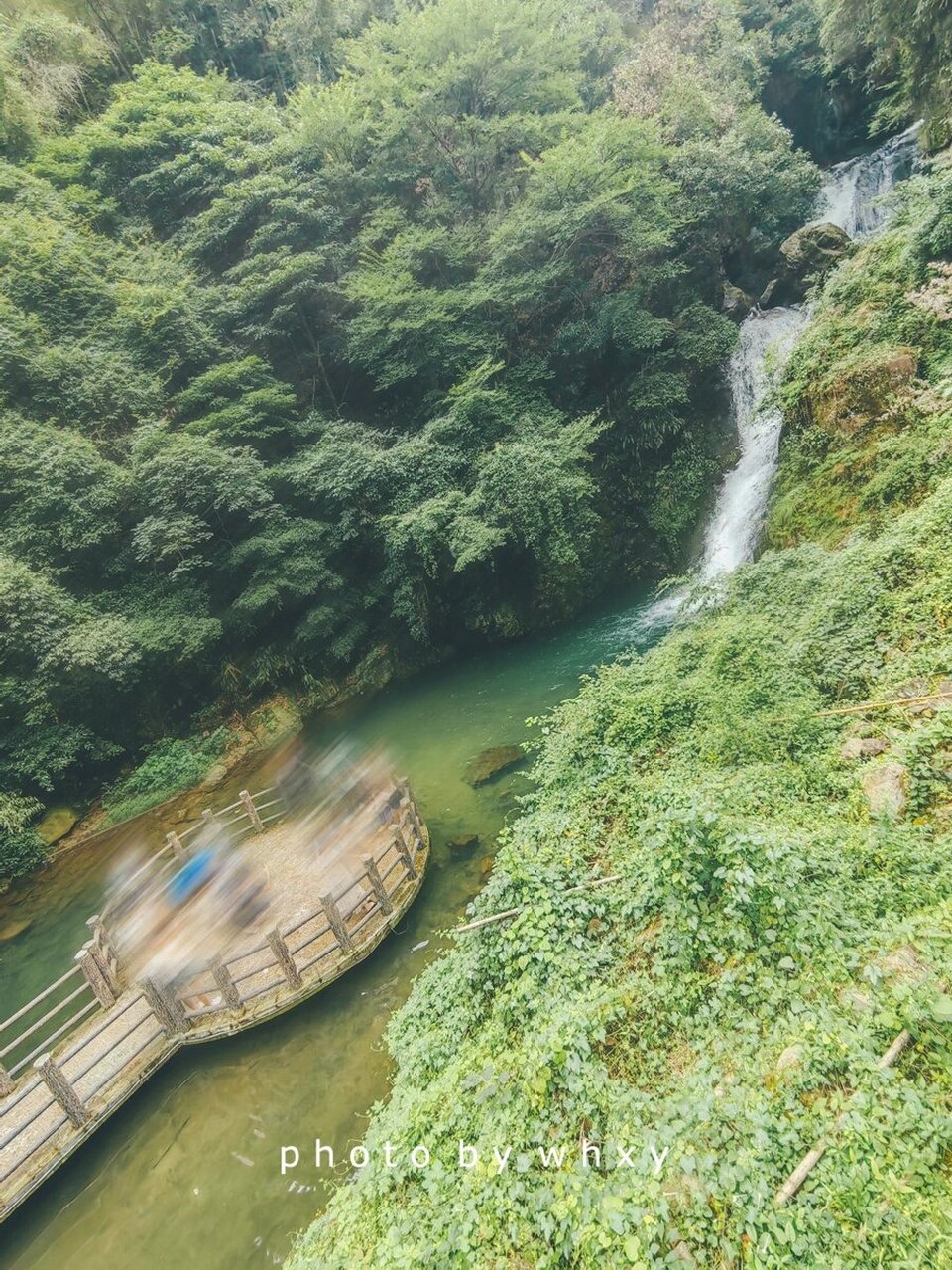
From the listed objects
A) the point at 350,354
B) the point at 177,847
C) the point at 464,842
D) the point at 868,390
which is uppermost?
the point at 350,354

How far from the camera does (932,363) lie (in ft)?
37.5

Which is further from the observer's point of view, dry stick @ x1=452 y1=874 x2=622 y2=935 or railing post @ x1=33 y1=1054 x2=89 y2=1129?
railing post @ x1=33 y1=1054 x2=89 y2=1129

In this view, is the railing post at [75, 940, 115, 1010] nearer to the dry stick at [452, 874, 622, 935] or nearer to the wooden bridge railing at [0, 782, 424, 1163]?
the wooden bridge railing at [0, 782, 424, 1163]

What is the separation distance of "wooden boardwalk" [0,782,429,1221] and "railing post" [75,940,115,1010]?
0.02 meters

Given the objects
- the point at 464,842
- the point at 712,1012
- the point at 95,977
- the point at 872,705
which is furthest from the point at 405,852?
the point at 872,705

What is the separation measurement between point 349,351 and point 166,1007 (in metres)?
20.4

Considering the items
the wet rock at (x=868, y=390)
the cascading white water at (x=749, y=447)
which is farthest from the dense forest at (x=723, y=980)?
the cascading white water at (x=749, y=447)

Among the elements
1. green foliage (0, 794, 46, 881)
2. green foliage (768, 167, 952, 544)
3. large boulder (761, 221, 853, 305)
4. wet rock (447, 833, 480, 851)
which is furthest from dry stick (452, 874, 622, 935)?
large boulder (761, 221, 853, 305)

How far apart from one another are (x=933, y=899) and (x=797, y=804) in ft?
6.18

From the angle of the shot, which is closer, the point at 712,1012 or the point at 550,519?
the point at 712,1012

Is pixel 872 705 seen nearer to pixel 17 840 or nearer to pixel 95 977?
pixel 95 977

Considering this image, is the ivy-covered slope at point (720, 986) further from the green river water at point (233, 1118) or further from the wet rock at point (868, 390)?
the wet rock at point (868, 390)

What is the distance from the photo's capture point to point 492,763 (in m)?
13.8

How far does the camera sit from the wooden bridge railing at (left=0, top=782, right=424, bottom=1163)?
762cm
